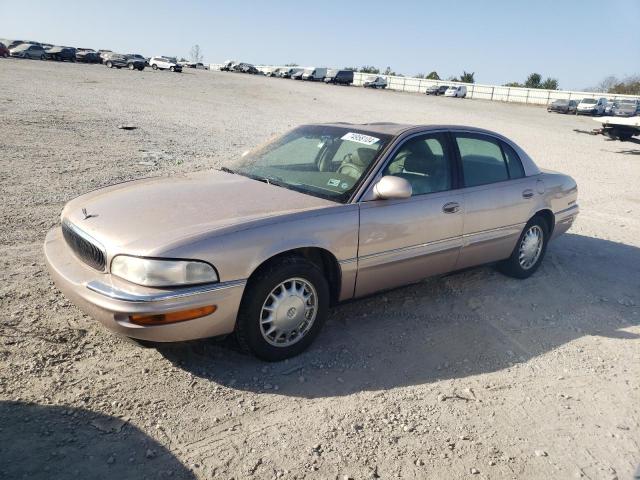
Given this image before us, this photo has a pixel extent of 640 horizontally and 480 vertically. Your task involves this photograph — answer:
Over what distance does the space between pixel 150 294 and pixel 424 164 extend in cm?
251

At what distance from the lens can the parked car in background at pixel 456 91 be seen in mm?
53250

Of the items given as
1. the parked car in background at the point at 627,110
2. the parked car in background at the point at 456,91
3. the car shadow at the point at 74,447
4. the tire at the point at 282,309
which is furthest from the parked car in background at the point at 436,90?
the car shadow at the point at 74,447

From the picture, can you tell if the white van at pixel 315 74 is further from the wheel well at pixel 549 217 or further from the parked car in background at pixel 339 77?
the wheel well at pixel 549 217

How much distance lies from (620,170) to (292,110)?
13.5m

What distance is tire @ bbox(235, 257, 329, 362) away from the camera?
3320mm

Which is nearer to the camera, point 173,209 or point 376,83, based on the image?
point 173,209

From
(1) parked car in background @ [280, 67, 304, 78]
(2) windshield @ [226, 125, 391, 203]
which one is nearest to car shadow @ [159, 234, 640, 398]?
(2) windshield @ [226, 125, 391, 203]

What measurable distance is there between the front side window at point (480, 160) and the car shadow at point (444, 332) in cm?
106

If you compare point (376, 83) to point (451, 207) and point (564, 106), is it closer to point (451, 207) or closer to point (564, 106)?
point (564, 106)

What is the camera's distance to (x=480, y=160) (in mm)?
4949

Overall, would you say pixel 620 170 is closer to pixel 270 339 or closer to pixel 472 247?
pixel 472 247

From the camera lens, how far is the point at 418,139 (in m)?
4.43

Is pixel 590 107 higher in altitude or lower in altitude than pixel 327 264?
higher

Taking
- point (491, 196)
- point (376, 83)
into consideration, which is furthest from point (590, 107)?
point (491, 196)
